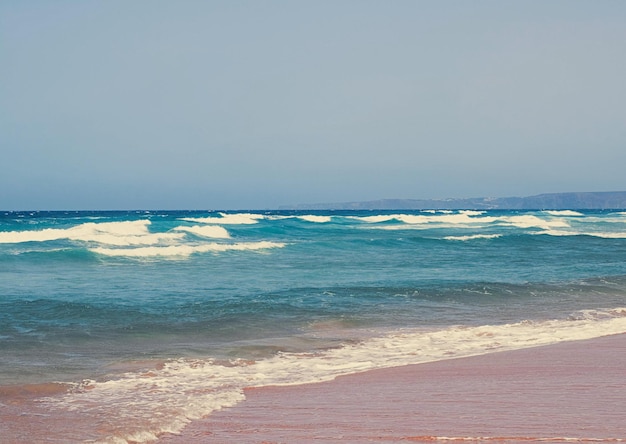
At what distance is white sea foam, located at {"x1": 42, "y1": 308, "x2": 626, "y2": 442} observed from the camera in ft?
15.7

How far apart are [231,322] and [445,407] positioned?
491cm

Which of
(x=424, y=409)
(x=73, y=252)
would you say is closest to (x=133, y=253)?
(x=73, y=252)

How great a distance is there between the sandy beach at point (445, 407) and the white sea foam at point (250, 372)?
0.88 ft

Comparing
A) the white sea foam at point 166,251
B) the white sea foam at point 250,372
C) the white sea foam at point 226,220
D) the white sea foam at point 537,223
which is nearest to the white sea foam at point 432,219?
the white sea foam at point 537,223

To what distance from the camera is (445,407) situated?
4676mm

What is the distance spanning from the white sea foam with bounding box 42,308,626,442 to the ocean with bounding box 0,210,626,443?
0.8 inches

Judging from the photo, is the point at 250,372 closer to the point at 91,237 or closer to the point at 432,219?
the point at 91,237

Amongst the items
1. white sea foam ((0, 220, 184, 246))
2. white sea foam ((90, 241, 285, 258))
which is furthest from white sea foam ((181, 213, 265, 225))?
white sea foam ((90, 241, 285, 258))

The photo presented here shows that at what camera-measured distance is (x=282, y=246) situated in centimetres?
2584

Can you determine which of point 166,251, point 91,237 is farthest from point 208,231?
point 166,251

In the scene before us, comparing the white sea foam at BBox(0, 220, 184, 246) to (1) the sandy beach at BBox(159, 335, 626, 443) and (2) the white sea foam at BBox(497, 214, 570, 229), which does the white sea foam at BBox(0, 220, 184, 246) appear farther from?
(2) the white sea foam at BBox(497, 214, 570, 229)

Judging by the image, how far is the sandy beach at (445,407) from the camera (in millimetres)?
4094

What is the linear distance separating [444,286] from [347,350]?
6036 mm

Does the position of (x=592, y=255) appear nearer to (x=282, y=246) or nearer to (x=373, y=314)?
(x=282, y=246)
